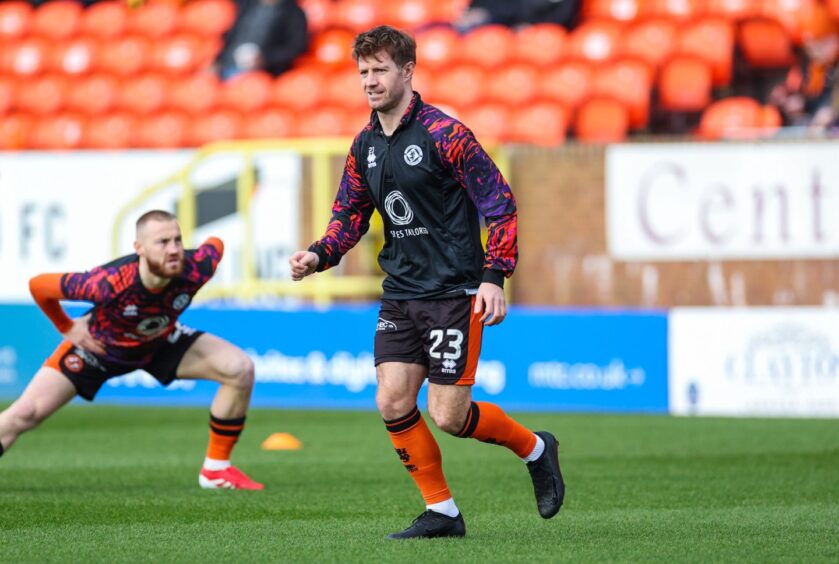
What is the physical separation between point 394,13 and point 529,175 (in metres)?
5.17

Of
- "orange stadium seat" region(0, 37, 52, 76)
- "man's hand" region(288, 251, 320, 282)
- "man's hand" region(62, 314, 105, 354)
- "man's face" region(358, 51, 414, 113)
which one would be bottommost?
"man's hand" region(62, 314, 105, 354)

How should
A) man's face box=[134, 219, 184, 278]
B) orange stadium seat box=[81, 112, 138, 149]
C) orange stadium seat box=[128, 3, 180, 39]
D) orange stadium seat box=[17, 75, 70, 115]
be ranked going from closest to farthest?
man's face box=[134, 219, 184, 278] → orange stadium seat box=[81, 112, 138, 149] → orange stadium seat box=[17, 75, 70, 115] → orange stadium seat box=[128, 3, 180, 39]

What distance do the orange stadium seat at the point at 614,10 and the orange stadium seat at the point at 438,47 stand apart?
69.8 inches

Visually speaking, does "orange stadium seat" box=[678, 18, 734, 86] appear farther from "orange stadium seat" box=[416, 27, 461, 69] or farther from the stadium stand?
"orange stadium seat" box=[416, 27, 461, 69]

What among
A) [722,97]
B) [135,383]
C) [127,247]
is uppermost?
[722,97]

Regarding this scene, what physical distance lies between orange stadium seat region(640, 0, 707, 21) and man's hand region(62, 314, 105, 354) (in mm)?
11725

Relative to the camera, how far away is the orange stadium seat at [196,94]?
18.7 metres

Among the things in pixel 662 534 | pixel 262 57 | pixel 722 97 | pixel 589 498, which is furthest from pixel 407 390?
pixel 262 57

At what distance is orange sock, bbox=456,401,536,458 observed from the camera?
6.11 meters

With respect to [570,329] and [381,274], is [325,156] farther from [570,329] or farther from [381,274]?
[570,329]

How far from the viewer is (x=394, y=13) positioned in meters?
19.9

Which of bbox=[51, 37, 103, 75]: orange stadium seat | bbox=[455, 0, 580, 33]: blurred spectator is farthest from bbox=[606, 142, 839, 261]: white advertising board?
bbox=[51, 37, 103, 75]: orange stadium seat

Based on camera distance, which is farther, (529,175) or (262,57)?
(262,57)

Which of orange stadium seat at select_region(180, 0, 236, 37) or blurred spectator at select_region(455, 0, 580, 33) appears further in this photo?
orange stadium seat at select_region(180, 0, 236, 37)
